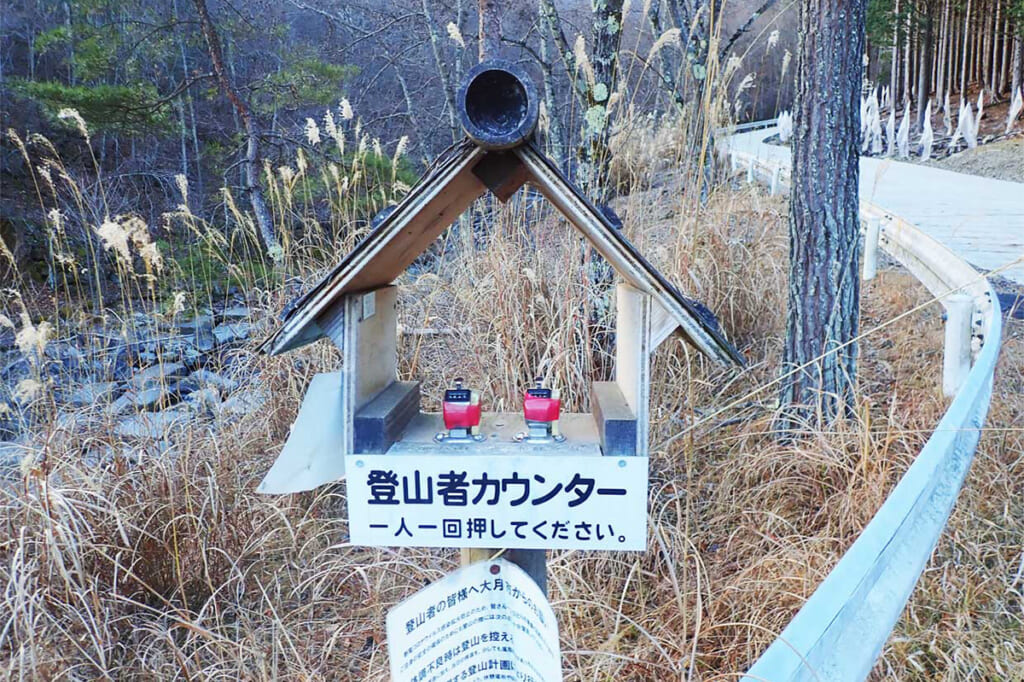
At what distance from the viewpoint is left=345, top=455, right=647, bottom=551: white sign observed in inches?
44.4

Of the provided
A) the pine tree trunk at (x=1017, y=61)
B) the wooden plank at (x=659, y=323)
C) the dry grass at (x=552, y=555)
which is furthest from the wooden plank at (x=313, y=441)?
the pine tree trunk at (x=1017, y=61)

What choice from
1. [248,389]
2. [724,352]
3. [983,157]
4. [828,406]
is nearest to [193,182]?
[248,389]

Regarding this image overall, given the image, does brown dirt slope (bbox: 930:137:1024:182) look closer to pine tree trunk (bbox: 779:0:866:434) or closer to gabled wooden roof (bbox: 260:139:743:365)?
pine tree trunk (bbox: 779:0:866:434)

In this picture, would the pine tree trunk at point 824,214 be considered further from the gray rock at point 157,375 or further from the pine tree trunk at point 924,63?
the pine tree trunk at point 924,63

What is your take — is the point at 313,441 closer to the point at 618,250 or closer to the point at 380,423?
the point at 380,423

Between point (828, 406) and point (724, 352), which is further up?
point (724, 352)

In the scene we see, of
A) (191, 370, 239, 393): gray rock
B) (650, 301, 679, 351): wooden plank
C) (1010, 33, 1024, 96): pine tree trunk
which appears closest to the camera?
(650, 301, 679, 351): wooden plank

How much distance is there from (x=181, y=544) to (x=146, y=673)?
0.45 m

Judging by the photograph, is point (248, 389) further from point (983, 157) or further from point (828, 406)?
point (983, 157)

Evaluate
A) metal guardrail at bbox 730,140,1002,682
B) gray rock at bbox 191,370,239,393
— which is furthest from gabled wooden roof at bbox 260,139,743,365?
gray rock at bbox 191,370,239,393

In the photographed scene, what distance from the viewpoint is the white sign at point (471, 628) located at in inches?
46.9

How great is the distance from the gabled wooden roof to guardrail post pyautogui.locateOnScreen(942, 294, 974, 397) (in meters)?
1.88

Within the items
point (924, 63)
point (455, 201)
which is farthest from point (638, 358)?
point (924, 63)

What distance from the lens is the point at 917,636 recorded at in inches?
73.4
